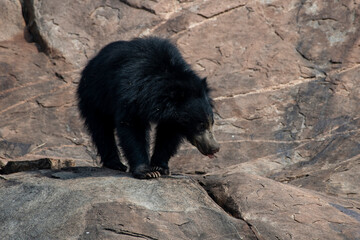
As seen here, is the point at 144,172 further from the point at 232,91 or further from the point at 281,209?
the point at 232,91

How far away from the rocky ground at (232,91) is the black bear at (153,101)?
282 millimetres

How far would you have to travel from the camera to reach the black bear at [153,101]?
468cm

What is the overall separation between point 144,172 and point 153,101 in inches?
23.6

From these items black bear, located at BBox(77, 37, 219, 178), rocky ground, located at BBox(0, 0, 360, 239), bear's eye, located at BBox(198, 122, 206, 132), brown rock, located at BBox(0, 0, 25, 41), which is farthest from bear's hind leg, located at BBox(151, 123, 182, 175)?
brown rock, located at BBox(0, 0, 25, 41)

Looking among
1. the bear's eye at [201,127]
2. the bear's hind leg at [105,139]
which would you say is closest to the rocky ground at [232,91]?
the bear's hind leg at [105,139]

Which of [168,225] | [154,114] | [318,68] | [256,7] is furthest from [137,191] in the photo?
[256,7]

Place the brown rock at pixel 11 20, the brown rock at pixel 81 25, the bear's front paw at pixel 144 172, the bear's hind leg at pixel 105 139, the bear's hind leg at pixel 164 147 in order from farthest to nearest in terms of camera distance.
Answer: the brown rock at pixel 11 20 < the brown rock at pixel 81 25 < the bear's hind leg at pixel 105 139 < the bear's hind leg at pixel 164 147 < the bear's front paw at pixel 144 172

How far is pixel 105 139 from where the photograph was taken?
5.50 meters

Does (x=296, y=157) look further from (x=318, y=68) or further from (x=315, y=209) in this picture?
(x=315, y=209)

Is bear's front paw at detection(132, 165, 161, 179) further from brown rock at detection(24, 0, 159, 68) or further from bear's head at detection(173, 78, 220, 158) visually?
brown rock at detection(24, 0, 159, 68)

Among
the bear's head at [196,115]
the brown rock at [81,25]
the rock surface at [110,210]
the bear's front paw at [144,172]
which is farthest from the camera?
the brown rock at [81,25]

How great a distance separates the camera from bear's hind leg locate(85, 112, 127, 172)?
17.9 ft

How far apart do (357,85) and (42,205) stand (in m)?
4.84

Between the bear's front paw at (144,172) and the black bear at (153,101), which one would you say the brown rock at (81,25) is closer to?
the black bear at (153,101)
